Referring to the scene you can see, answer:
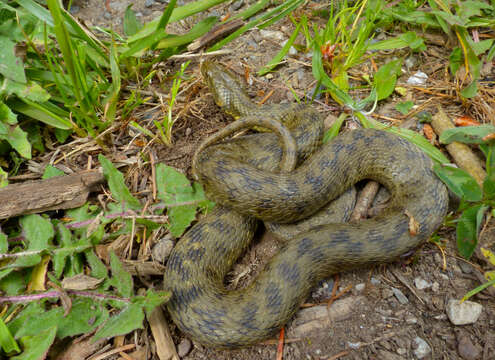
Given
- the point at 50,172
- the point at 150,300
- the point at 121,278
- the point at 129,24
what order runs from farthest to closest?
the point at 129,24 → the point at 50,172 → the point at 121,278 → the point at 150,300

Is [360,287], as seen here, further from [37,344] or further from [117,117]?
[117,117]

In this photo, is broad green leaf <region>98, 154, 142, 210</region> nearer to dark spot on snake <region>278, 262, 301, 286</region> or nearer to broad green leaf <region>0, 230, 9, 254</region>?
broad green leaf <region>0, 230, 9, 254</region>

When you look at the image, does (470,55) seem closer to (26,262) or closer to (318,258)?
(318,258)

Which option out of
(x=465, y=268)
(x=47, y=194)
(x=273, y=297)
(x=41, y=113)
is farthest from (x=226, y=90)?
(x=465, y=268)

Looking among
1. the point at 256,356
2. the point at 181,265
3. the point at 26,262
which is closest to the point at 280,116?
the point at 181,265

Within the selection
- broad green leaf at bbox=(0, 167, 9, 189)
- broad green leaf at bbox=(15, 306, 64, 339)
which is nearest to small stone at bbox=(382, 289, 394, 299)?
broad green leaf at bbox=(15, 306, 64, 339)

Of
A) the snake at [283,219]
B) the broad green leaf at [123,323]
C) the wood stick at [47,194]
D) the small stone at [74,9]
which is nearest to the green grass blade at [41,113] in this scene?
the wood stick at [47,194]
